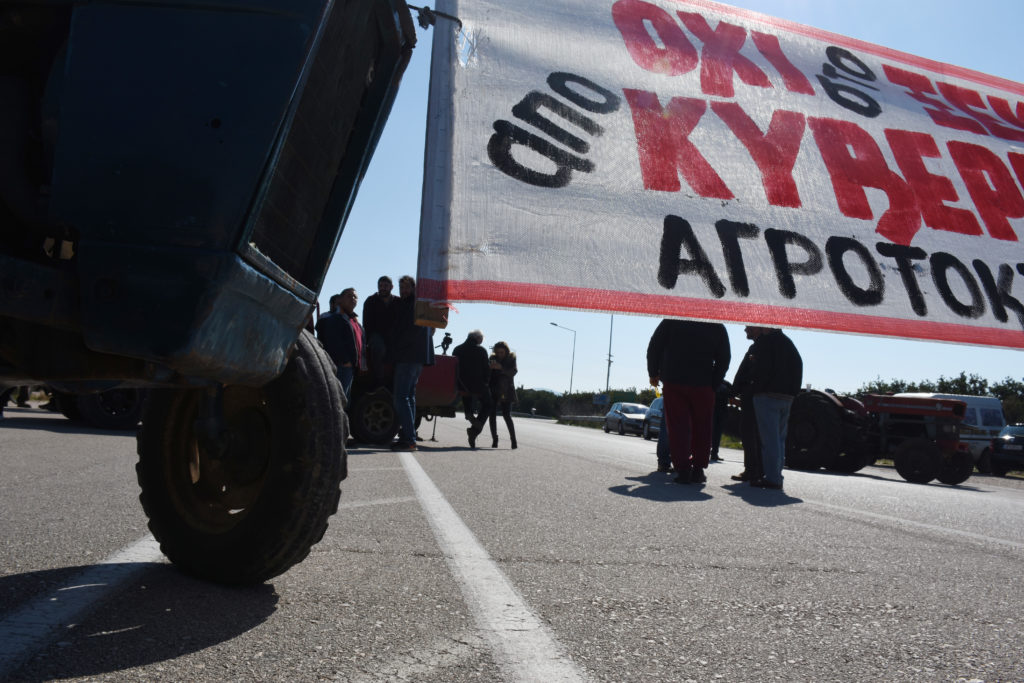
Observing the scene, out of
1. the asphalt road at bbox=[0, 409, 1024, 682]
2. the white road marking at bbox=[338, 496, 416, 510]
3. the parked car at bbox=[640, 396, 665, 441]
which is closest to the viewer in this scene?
the asphalt road at bbox=[0, 409, 1024, 682]

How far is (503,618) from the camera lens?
249 centimetres

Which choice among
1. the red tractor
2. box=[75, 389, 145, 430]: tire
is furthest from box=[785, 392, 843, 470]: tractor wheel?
box=[75, 389, 145, 430]: tire

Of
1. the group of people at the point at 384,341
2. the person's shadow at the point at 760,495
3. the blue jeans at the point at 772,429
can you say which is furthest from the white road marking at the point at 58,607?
the group of people at the point at 384,341

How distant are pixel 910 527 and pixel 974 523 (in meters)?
0.83

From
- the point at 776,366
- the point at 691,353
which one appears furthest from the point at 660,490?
the point at 776,366

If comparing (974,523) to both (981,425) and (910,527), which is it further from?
(981,425)

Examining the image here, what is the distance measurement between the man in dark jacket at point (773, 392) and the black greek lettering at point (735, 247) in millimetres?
5207

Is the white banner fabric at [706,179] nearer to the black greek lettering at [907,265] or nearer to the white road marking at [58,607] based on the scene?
the black greek lettering at [907,265]

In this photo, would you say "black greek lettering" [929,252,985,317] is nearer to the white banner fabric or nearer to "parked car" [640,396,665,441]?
the white banner fabric

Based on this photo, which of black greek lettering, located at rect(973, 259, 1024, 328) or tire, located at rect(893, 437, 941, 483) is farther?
tire, located at rect(893, 437, 941, 483)

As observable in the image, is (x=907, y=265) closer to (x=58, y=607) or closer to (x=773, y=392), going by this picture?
(x=58, y=607)

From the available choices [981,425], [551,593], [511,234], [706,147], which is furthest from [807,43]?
[981,425]

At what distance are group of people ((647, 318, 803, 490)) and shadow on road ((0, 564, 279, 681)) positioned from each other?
213 inches

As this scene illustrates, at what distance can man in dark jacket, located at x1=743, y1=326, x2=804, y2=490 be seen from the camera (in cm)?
759
